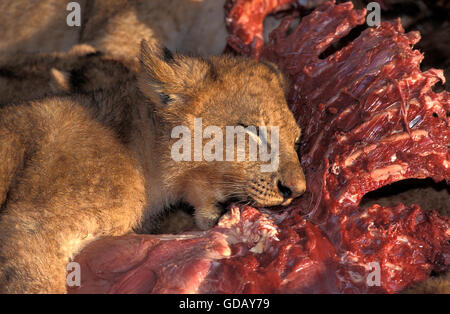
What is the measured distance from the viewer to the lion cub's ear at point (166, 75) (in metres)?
3.24

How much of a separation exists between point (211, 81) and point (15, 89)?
2.00 meters

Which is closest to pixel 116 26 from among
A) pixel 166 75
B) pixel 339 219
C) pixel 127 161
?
pixel 166 75

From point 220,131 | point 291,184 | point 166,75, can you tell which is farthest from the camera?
point 166,75

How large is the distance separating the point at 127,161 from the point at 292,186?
977 mm

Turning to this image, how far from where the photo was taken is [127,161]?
10.4 feet

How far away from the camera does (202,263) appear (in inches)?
106

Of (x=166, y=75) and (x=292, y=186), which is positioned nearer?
(x=292, y=186)

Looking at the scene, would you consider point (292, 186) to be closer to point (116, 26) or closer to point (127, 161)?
point (127, 161)

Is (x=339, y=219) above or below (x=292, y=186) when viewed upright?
below

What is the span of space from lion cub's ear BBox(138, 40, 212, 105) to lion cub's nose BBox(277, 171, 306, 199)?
0.82m

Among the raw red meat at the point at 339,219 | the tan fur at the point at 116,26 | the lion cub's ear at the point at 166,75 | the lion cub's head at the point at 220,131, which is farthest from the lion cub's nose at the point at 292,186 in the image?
the tan fur at the point at 116,26

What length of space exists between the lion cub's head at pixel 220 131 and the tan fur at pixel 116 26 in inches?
48.3
